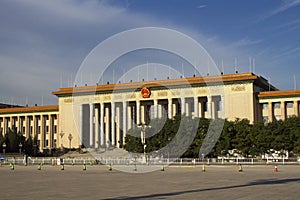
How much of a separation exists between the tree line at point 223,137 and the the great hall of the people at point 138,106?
1846 cm

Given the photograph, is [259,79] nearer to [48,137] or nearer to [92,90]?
[92,90]

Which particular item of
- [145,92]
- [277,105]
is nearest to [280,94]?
[277,105]

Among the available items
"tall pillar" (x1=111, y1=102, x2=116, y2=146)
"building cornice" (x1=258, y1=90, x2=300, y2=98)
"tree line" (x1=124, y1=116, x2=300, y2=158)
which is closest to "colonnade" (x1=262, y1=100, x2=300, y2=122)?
"building cornice" (x1=258, y1=90, x2=300, y2=98)

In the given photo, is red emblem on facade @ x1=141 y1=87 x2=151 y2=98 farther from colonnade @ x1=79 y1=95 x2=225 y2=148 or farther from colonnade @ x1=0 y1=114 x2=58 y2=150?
colonnade @ x1=0 y1=114 x2=58 y2=150

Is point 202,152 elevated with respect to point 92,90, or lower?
lower

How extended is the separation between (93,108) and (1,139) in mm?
20354

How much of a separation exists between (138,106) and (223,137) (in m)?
33.1

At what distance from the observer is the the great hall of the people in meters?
80.6

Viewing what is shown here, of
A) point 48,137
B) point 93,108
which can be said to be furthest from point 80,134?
point 48,137

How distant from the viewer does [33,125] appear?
350ft

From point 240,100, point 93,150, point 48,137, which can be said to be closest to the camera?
point 240,100

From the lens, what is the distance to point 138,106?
90125 millimetres

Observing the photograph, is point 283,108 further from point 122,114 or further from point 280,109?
point 122,114

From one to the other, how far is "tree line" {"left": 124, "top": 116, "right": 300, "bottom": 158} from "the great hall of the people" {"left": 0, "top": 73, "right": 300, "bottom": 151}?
1846 centimetres
